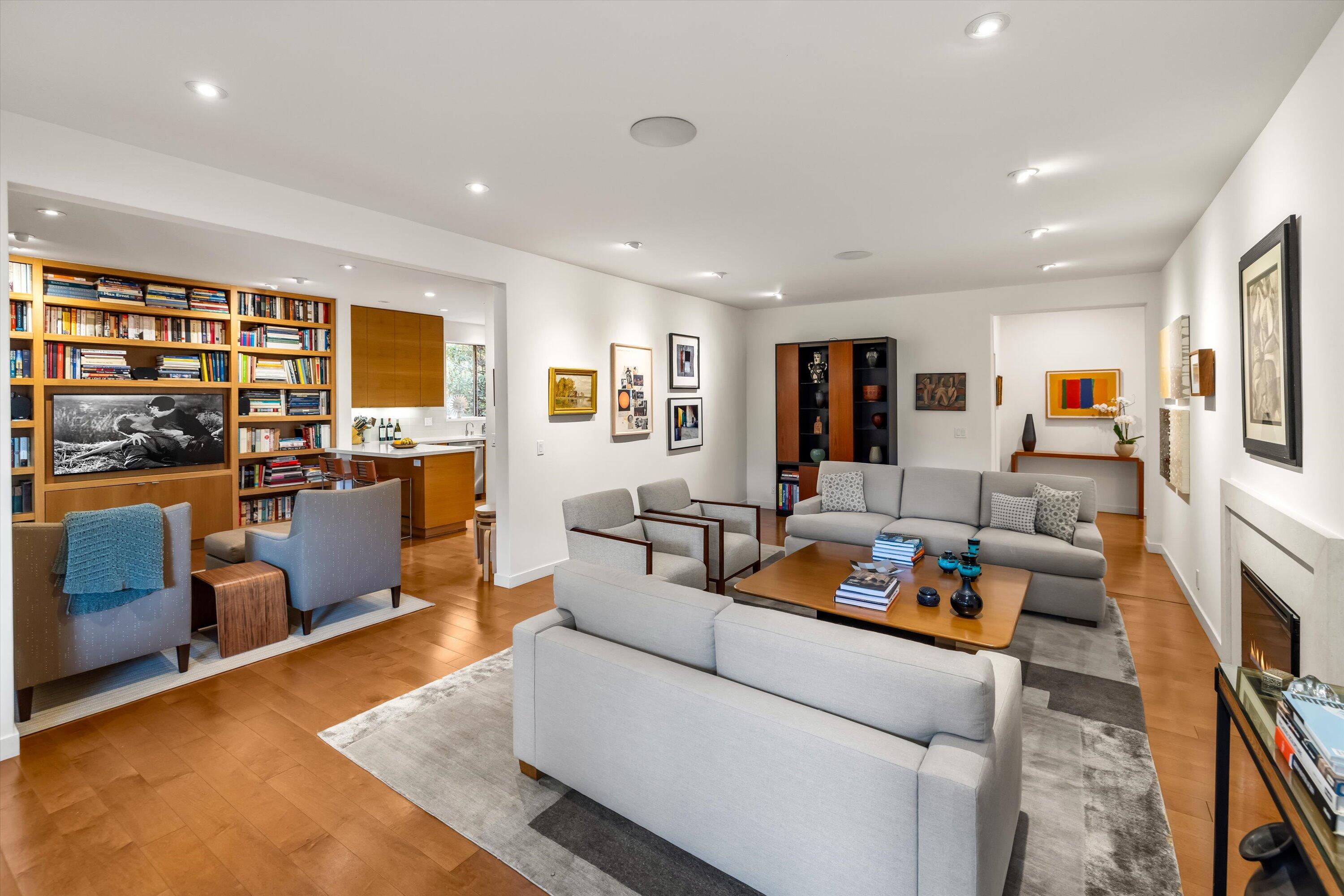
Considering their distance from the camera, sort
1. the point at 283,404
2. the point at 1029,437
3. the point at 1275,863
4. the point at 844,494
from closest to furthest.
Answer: the point at 1275,863, the point at 844,494, the point at 283,404, the point at 1029,437

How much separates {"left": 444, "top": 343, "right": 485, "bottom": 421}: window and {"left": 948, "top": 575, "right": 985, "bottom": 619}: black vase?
7.50 m

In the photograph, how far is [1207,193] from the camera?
139 inches

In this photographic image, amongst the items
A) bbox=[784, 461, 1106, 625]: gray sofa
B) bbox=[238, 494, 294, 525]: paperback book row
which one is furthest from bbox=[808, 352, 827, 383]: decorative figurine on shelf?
bbox=[238, 494, 294, 525]: paperback book row

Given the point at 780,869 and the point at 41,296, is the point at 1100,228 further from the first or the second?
the point at 41,296

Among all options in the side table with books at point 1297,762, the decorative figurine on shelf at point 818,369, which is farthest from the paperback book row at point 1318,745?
the decorative figurine on shelf at point 818,369

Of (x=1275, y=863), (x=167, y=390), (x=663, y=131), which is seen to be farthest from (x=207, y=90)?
(x=167, y=390)

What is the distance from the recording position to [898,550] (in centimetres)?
393

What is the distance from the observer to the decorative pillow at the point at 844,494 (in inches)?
217

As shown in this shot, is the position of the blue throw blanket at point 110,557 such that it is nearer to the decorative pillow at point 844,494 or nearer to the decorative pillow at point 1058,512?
the decorative pillow at point 844,494

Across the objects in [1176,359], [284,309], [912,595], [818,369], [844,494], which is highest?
[284,309]

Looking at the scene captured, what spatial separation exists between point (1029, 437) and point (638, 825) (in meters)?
7.69

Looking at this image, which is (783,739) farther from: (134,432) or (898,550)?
(134,432)

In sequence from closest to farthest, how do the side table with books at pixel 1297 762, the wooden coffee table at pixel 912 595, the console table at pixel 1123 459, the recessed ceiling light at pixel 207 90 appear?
the side table with books at pixel 1297 762
the recessed ceiling light at pixel 207 90
the wooden coffee table at pixel 912 595
the console table at pixel 1123 459

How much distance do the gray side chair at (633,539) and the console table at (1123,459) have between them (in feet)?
17.6
